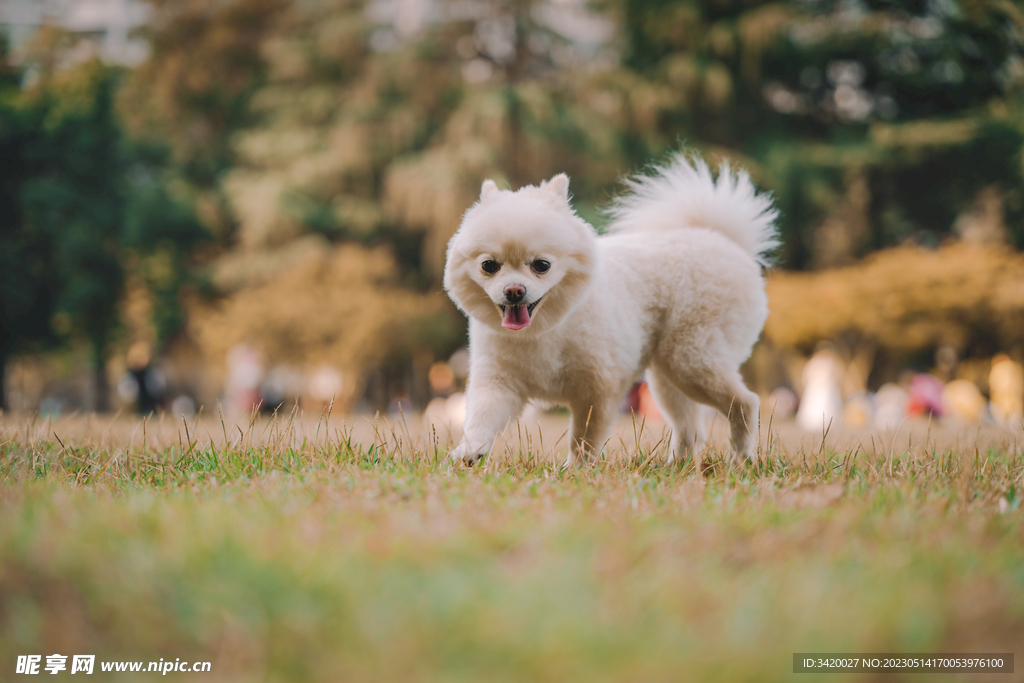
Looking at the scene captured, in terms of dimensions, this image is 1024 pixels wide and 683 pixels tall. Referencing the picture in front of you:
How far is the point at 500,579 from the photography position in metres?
1.88

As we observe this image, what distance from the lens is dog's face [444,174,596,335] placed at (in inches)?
145

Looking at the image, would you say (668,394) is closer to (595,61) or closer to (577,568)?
(577,568)

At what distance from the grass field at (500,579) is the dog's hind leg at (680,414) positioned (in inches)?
74.6

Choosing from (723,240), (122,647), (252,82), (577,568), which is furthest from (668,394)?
(252,82)

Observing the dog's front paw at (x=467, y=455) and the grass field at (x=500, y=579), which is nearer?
the grass field at (x=500, y=579)

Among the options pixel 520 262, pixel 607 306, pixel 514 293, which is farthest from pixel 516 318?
pixel 607 306

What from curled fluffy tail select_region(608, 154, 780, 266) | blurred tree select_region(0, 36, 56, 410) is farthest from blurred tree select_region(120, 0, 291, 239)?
curled fluffy tail select_region(608, 154, 780, 266)

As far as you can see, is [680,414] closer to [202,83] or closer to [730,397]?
[730,397]

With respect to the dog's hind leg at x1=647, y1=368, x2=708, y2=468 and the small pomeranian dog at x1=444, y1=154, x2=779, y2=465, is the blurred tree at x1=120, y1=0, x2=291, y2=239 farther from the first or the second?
the dog's hind leg at x1=647, y1=368, x2=708, y2=468

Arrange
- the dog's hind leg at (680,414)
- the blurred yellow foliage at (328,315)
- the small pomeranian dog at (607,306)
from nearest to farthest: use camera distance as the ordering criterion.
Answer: the small pomeranian dog at (607,306), the dog's hind leg at (680,414), the blurred yellow foliage at (328,315)

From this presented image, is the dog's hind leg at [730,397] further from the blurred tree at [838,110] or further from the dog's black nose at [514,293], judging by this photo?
the blurred tree at [838,110]

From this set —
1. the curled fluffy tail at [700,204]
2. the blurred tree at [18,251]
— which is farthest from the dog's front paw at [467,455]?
the blurred tree at [18,251]

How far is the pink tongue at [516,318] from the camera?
368 cm

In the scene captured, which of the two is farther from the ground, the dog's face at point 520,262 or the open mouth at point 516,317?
the dog's face at point 520,262
